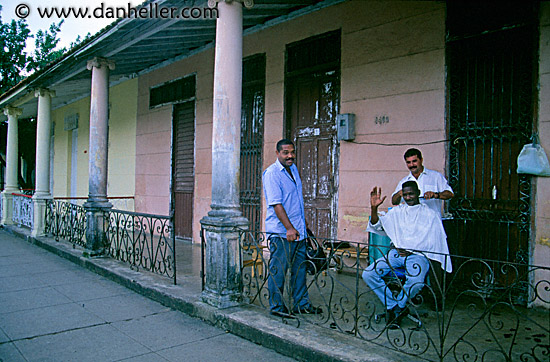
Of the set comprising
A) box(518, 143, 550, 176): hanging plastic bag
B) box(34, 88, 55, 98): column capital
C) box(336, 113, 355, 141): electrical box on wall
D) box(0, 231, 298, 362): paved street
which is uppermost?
box(34, 88, 55, 98): column capital

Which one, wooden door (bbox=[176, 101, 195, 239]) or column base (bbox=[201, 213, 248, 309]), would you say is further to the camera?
wooden door (bbox=[176, 101, 195, 239])

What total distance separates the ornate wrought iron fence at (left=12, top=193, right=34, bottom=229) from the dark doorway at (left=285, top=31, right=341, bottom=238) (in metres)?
7.31

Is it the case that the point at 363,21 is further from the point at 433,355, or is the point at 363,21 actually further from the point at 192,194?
the point at 192,194

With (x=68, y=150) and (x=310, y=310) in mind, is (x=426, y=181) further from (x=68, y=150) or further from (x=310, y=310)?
(x=68, y=150)

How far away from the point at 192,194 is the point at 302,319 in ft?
18.9

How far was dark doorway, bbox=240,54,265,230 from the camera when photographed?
7.62 metres

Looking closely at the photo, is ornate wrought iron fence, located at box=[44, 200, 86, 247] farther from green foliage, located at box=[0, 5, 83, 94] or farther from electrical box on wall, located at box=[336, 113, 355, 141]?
green foliage, located at box=[0, 5, 83, 94]

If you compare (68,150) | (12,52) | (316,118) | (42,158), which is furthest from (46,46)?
(316,118)

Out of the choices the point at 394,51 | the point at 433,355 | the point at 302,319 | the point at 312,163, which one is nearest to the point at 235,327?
the point at 302,319

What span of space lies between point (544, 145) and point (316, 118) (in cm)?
327

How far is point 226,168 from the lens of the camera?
181 inches

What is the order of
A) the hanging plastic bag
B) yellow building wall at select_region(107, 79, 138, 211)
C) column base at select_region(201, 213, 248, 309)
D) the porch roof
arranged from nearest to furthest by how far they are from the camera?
1. the hanging plastic bag
2. column base at select_region(201, 213, 248, 309)
3. the porch roof
4. yellow building wall at select_region(107, 79, 138, 211)

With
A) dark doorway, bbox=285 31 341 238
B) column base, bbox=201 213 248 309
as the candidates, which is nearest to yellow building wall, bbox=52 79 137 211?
dark doorway, bbox=285 31 341 238

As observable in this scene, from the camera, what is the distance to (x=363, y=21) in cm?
592
